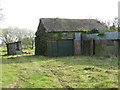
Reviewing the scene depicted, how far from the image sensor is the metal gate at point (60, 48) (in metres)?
18.8

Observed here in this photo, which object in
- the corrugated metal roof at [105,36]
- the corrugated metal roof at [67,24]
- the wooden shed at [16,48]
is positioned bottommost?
the wooden shed at [16,48]

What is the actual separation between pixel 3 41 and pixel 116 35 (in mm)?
35993

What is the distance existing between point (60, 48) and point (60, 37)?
5.10 feet

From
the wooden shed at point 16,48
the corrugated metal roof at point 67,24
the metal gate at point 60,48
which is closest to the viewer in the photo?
the metal gate at point 60,48

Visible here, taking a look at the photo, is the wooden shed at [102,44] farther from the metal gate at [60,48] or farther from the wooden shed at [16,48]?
the wooden shed at [16,48]

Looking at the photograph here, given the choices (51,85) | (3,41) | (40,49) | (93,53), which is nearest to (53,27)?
(40,49)

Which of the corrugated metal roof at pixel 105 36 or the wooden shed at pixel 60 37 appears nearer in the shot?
the corrugated metal roof at pixel 105 36

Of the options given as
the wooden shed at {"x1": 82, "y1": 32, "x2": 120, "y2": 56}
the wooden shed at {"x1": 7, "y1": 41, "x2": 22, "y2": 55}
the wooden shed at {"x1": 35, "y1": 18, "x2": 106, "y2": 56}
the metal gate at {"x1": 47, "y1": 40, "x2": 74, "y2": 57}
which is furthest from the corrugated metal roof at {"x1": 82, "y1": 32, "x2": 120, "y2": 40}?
the wooden shed at {"x1": 7, "y1": 41, "x2": 22, "y2": 55}

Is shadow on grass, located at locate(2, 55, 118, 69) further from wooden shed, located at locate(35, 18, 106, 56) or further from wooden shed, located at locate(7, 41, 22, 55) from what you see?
wooden shed, located at locate(7, 41, 22, 55)

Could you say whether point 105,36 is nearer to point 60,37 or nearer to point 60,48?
point 60,37

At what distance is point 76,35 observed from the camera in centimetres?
1988

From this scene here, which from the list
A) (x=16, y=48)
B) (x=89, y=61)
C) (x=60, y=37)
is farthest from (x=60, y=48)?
(x=16, y=48)

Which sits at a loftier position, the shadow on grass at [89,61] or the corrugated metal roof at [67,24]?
the corrugated metal roof at [67,24]

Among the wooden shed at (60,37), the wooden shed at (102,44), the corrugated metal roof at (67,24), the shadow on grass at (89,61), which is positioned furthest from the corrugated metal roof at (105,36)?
the shadow on grass at (89,61)
